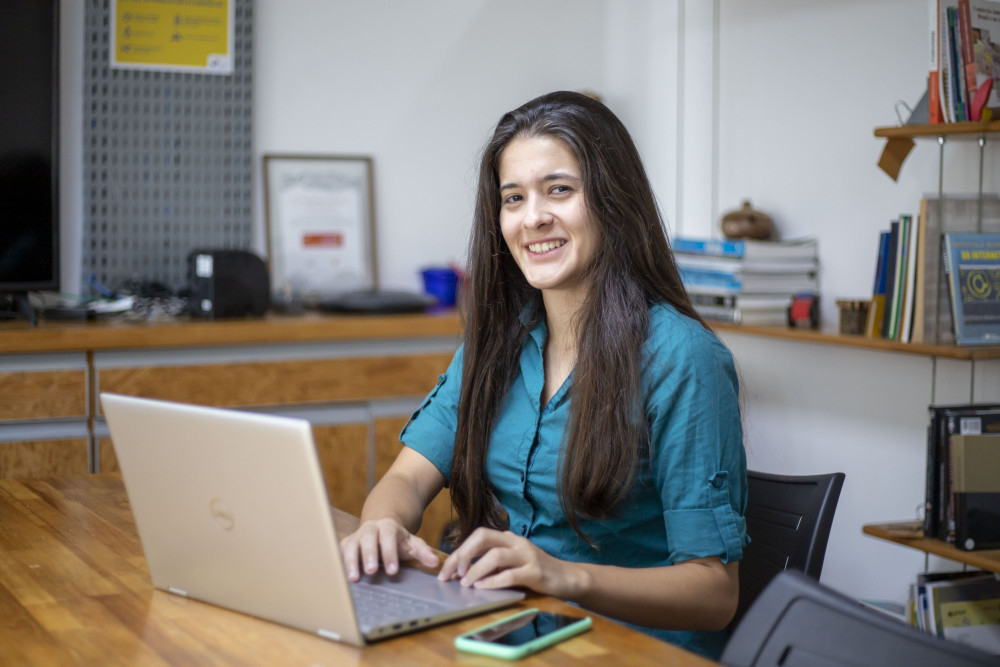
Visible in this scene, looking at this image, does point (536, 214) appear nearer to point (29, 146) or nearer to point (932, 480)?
point (932, 480)

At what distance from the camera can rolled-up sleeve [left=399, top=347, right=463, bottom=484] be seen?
5.47ft

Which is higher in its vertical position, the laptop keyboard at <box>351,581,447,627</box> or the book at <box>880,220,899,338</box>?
the book at <box>880,220,899,338</box>

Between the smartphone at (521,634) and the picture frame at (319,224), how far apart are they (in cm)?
247

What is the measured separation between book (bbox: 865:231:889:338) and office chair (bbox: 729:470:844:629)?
3.52 ft

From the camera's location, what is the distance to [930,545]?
7.29 feet

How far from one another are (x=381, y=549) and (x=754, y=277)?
74.5 inches

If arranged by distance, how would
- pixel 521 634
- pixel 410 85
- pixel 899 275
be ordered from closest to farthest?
pixel 521 634 → pixel 899 275 → pixel 410 85

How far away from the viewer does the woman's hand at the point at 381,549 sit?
1233mm

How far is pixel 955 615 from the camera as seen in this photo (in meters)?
2.29

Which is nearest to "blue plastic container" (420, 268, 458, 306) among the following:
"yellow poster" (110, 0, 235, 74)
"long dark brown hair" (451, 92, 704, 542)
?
"yellow poster" (110, 0, 235, 74)

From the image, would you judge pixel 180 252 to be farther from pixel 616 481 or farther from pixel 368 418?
pixel 616 481

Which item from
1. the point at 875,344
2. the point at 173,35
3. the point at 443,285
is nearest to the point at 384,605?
the point at 875,344

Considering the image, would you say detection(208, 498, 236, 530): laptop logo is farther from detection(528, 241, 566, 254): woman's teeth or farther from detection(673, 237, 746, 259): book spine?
detection(673, 237, 746, 259): book spine

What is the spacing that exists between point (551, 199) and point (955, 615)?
4.69ft
